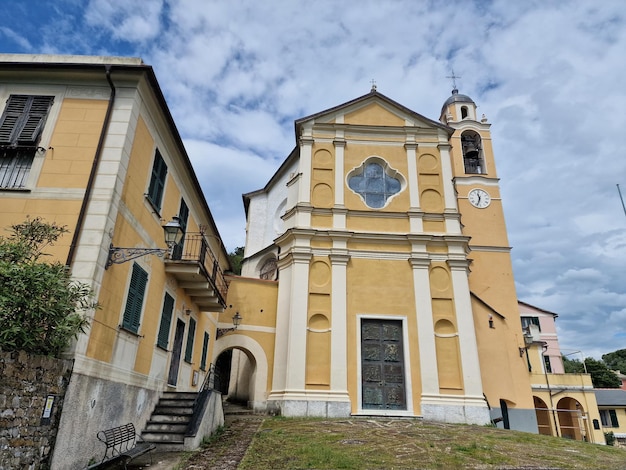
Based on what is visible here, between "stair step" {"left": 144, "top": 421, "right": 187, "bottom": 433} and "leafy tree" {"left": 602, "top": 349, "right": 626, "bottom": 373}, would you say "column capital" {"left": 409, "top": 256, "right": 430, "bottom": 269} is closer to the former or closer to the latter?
"stair step" {"left": 144, "top": 421, "right": 187, "bottom": 433}

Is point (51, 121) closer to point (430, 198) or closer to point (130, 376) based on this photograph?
point (130, 376)

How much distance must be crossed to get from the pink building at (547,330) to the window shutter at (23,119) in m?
38.3

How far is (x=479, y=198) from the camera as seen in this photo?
83.0 ft

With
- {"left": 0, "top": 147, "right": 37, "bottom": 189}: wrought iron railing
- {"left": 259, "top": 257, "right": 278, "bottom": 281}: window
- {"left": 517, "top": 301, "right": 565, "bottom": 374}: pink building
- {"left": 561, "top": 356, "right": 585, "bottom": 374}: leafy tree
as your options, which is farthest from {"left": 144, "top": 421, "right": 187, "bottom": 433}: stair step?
{"left": 561, "top": 356, "right": 585, "bottom": 374}: leafy tree

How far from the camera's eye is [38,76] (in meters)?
8.82

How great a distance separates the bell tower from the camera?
57.3 feet

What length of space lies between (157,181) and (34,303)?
4834 mm

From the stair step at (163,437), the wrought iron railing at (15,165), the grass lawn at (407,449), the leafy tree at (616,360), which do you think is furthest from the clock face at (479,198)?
the leafy tree at (616,360)

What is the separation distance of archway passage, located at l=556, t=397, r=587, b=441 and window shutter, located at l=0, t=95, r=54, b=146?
32.2 metres

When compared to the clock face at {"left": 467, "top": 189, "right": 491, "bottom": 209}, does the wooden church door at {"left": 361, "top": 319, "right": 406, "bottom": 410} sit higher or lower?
lower

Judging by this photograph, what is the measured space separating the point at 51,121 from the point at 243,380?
47.7ft

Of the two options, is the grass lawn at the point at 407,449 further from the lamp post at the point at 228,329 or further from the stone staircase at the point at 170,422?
the lamp post at the point at 228,329

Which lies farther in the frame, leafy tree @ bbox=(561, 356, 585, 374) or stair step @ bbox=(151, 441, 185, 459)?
leafy tree @ bbox=(561, 356, 585, 374)

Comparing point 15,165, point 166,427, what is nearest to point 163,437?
point 166,427
